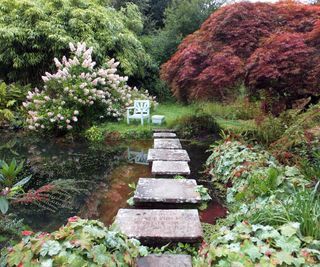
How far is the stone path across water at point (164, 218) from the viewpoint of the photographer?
7.43ft

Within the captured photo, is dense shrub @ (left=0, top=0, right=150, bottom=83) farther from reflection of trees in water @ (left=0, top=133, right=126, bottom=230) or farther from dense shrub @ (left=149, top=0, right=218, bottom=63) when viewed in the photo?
reflection of trees in water @ (left=0, top=133, right=126, bottom=230)

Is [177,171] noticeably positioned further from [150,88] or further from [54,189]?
[150,88]

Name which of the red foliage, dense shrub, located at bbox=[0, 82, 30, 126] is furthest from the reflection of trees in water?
the red foliage

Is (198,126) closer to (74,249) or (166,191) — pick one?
(166,191)

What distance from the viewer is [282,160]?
380 centimetres

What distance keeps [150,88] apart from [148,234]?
32.9 feet

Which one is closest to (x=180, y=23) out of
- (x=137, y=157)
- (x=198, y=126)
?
(x=198, y=126)

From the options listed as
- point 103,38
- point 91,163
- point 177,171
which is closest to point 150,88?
point 103,38

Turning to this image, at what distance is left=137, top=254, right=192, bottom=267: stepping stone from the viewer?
2160 millimetres

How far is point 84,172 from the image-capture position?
4.61m

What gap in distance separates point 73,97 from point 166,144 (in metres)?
2.48

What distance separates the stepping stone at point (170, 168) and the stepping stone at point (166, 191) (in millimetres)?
316

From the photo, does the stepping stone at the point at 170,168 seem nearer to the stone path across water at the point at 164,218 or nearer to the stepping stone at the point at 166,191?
the stone path across water at the point at 164,218

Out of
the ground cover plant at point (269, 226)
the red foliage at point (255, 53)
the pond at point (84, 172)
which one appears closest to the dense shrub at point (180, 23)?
the red foliage at point (255, 53)
